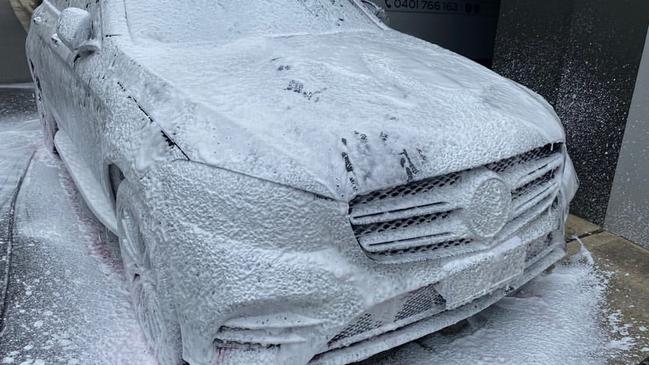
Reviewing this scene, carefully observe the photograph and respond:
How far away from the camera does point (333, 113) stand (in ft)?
6.94

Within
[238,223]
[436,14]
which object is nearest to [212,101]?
[238,223]

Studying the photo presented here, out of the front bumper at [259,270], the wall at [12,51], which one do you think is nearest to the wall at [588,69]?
the front bumper at [259,270]

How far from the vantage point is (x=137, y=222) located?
223 centimetres

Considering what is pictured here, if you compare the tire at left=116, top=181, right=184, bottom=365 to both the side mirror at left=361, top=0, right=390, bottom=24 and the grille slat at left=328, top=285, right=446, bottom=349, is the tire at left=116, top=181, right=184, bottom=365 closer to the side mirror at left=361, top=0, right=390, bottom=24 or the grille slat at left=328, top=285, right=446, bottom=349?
the grille slat at left=328, top=285, right=446, bottom=349

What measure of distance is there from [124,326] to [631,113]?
307 centimetres

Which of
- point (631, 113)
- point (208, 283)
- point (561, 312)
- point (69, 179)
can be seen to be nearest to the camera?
point (208, 283)

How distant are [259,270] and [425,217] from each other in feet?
2.01

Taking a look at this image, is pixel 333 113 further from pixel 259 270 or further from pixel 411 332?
pixel 411 332

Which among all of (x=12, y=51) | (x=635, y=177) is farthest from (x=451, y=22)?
(x=12, y=51)

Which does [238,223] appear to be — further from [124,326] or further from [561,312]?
[561,312]

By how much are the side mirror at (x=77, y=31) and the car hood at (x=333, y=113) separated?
36cm

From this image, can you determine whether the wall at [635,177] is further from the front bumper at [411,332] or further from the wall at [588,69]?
the front bumper at [411,332]

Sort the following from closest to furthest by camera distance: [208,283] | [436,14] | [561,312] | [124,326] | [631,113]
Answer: [208,283] < [124,326] < [561,312] < [631,113] < [436,14]

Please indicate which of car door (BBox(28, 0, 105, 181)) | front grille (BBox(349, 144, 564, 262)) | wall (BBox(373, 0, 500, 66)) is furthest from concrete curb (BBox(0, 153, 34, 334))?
wall (BBox(373, 0, 500, 66))
